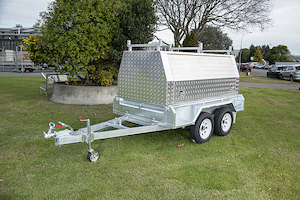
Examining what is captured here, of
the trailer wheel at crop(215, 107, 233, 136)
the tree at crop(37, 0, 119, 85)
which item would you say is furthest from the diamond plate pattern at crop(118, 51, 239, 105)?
the tree at crop(37, 0, 119, 85)

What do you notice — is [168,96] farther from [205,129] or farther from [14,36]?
[14,36]

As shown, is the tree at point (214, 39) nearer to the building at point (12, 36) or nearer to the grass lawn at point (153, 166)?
the grass lawn at point (153, 166)

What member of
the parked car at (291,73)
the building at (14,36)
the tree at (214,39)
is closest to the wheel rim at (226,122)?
the parked car at (291,73)

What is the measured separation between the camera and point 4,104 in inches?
361

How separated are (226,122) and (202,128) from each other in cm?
118

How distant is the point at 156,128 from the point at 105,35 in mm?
5875

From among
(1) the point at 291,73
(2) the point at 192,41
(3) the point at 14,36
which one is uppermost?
(3) the point at 14,36

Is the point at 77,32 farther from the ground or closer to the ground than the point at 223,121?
farther from the ground

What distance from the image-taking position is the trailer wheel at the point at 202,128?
17.3 ft

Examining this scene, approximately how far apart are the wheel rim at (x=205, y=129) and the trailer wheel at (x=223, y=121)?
0.38 meters

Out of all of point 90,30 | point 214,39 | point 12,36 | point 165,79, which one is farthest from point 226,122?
point 12,36

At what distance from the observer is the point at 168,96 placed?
4.71m

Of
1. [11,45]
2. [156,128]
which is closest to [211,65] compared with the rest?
[156,128]

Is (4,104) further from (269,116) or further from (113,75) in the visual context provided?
(269,116)
